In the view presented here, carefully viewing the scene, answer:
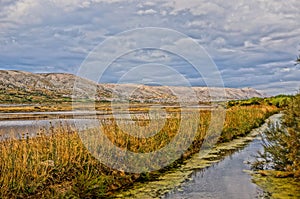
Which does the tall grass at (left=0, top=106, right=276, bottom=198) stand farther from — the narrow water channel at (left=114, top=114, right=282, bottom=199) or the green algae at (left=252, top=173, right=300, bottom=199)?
the green algae at (left=252, top=173, right=300, bottom=199)

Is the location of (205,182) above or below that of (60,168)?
below

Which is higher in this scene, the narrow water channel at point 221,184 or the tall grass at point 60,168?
the tall grass at point 60,168

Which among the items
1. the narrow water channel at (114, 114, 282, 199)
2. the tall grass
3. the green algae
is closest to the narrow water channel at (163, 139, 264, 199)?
the narrow water channel at (114, 114, 282, 199)

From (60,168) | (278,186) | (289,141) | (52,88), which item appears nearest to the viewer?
(60,168)

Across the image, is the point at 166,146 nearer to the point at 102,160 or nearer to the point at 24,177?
the point at 102,160

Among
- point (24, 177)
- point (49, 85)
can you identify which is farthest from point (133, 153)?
point (49, 85)

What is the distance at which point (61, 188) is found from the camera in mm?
6453

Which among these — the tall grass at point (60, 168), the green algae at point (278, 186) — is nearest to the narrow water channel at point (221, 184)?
the green algae at point (278, 186)

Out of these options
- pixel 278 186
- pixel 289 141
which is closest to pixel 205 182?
pixel 278 186

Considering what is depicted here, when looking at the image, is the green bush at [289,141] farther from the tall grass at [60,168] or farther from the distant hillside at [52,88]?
the distant hillside at [52,88]

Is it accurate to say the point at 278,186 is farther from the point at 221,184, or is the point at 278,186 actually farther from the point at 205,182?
the point at 205,182

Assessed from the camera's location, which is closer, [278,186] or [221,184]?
[278,186]

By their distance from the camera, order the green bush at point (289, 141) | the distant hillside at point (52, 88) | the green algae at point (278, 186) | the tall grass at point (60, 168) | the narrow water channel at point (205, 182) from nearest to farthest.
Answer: the tall grass at point (60, 168)
the green algae at point (278, 186)
the narrow water channel at point (205, 182)
the green bush at point (289, 141)
the distant hillside at point (52, 88)

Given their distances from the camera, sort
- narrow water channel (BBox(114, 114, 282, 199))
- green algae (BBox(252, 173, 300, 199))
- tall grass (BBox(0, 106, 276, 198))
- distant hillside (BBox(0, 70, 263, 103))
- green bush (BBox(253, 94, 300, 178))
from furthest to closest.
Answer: distant hillside (BBox(0, 70, 263, 103)) < green bush (BBox(253, 94, 300, 178)) < narrow water channel (BBox(114, 114, 282, 199)) < green algae (BBox(252, 173, 300, 199)) < tall grass (BBox(0, 106, 276, 198))
